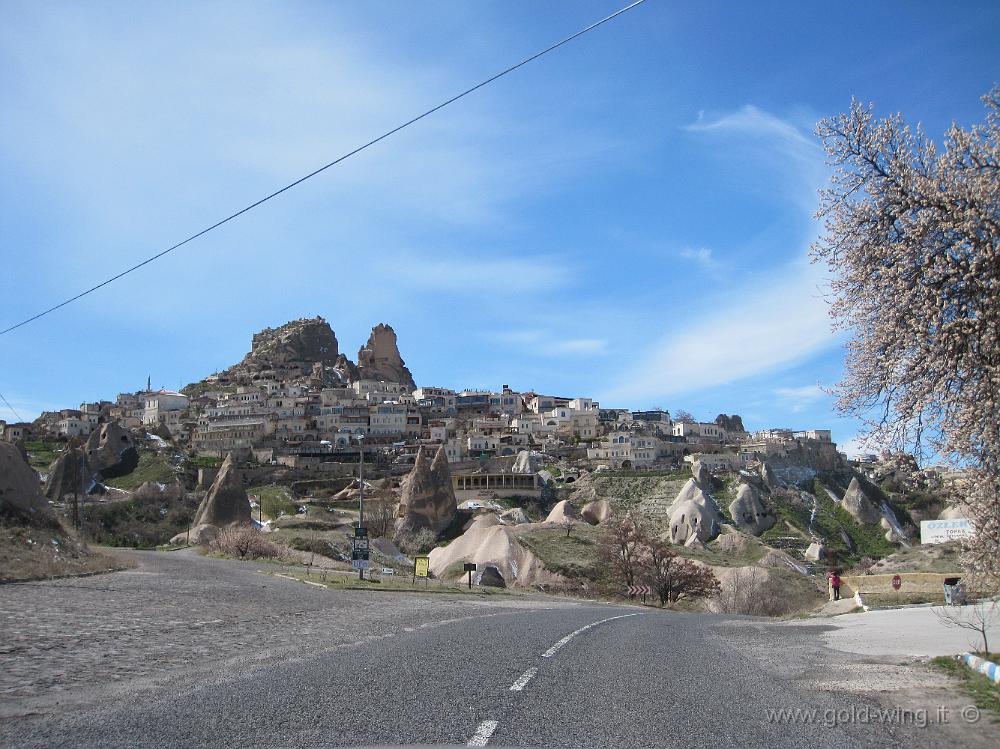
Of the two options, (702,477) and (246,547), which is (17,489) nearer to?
(246,547)

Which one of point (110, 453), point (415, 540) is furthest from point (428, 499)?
point (110, 453)

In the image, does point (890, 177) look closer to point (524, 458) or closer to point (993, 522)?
point (993, 522)

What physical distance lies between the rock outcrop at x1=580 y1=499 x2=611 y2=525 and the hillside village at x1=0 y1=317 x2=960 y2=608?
315 mm

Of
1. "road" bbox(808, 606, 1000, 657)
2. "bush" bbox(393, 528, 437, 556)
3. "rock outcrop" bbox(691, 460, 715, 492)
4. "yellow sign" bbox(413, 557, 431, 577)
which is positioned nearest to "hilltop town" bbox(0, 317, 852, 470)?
"rock outcrop" bbox(691, 460, 715, 492)

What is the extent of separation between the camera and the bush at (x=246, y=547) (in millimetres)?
41469

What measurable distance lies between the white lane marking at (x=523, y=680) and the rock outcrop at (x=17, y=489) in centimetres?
2017

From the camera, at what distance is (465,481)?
116250 mm

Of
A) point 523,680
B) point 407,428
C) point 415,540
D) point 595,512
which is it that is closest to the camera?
point 523,680

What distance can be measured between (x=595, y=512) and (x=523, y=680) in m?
85.6

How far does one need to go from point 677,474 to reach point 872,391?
10203cm

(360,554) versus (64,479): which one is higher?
(64,479)

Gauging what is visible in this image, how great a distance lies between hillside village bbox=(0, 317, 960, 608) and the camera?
6278 centimetres

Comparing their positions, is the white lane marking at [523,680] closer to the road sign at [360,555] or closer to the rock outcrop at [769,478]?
the road sign at [360,555]

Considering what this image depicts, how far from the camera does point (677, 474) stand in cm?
11062
